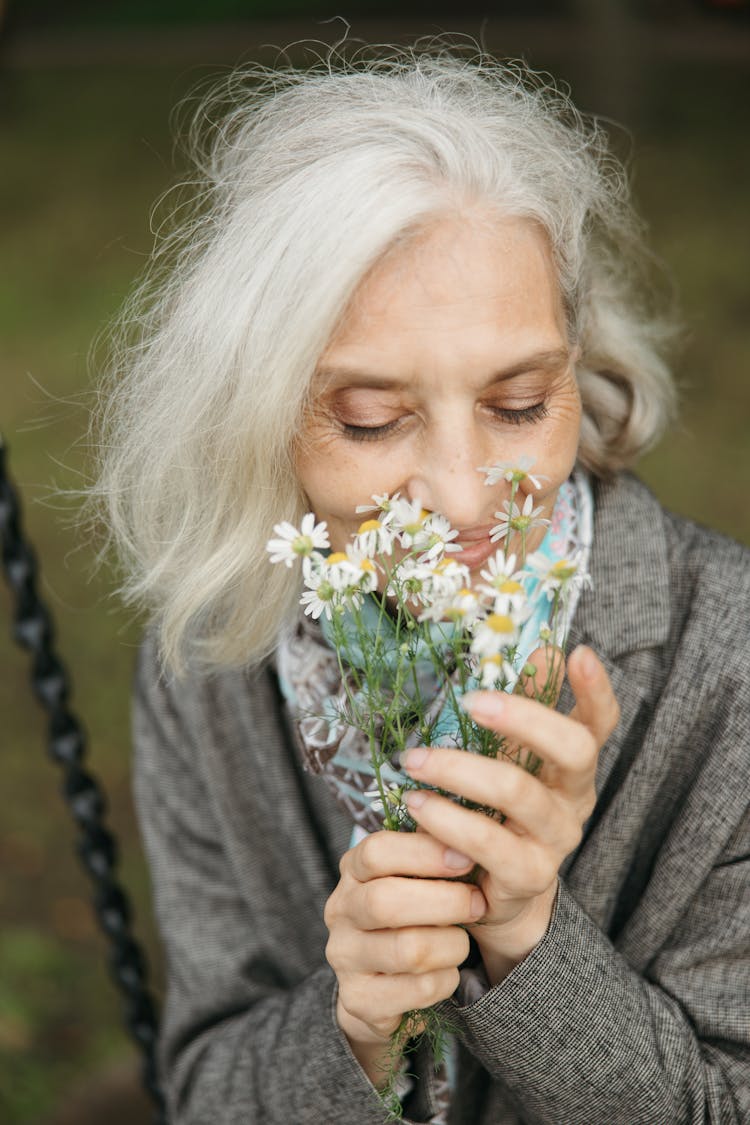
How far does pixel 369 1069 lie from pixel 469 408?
3.64 ft

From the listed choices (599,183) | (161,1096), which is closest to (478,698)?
(599,183)

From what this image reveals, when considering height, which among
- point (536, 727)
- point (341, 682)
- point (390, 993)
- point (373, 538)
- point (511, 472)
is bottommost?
point (390, 993)

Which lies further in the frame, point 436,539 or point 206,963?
point 206,963

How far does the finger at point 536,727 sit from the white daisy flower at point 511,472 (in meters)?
0.34

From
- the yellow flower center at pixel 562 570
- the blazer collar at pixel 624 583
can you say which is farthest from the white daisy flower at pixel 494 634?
the blazer collar at pixel 624 583

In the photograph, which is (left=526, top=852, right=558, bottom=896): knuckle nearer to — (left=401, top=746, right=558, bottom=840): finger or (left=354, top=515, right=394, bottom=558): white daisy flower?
(left=401, top=746, right=558, bottom=840): finger

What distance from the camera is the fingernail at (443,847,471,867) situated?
1.56 meters

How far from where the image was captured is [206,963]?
262 centimetres

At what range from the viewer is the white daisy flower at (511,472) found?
1.66m

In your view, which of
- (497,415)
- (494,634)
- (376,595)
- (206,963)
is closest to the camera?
(494,634)

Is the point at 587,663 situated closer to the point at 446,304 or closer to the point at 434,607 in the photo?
the point at 434,607

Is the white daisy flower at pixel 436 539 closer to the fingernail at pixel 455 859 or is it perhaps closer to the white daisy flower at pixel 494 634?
the white daisy flower at pixel 494 634

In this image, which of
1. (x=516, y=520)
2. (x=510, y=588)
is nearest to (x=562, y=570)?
(x=510, y=588)

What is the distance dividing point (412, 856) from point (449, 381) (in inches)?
27.8
